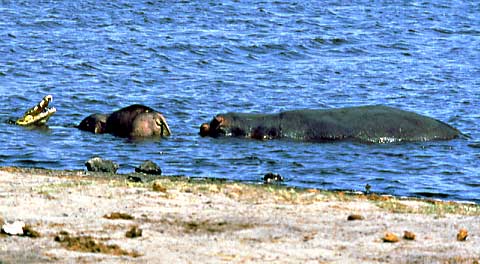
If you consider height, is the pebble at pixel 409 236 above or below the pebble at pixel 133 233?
below

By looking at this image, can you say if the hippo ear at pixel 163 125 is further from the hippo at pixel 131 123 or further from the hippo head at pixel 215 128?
the hippo head at pixel 215 128

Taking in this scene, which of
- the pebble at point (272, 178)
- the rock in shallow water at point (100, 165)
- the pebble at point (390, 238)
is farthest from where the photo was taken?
the rock in shallow water at point (100, 165)

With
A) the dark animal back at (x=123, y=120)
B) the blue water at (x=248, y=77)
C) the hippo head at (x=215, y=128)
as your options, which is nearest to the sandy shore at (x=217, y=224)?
the blue water at (x=248, y=77)

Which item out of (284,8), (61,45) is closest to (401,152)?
(61,45)

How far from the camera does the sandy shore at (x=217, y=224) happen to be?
9.38 metres

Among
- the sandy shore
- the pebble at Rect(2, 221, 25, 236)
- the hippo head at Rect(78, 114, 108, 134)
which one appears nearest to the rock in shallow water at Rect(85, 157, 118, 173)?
the sandy shore

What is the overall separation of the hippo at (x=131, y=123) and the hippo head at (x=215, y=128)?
52 cm

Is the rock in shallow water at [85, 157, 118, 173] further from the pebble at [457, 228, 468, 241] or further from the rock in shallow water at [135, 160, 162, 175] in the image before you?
the pebble at [457, 228, 468, 241]

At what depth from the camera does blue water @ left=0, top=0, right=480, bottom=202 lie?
1625 centimetres

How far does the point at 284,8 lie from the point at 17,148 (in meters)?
22.0

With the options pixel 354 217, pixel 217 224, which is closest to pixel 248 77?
pixel 354 217

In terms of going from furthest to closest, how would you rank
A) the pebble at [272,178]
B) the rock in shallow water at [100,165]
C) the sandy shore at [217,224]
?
1. the rock in shallow water at [100,165]
2. the pebble at [272,178]
3. the sandy shore at [217,224]

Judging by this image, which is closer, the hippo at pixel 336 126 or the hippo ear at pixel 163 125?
the hippo at pixel 336 126

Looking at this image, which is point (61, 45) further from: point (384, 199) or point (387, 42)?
point (384, 199)
